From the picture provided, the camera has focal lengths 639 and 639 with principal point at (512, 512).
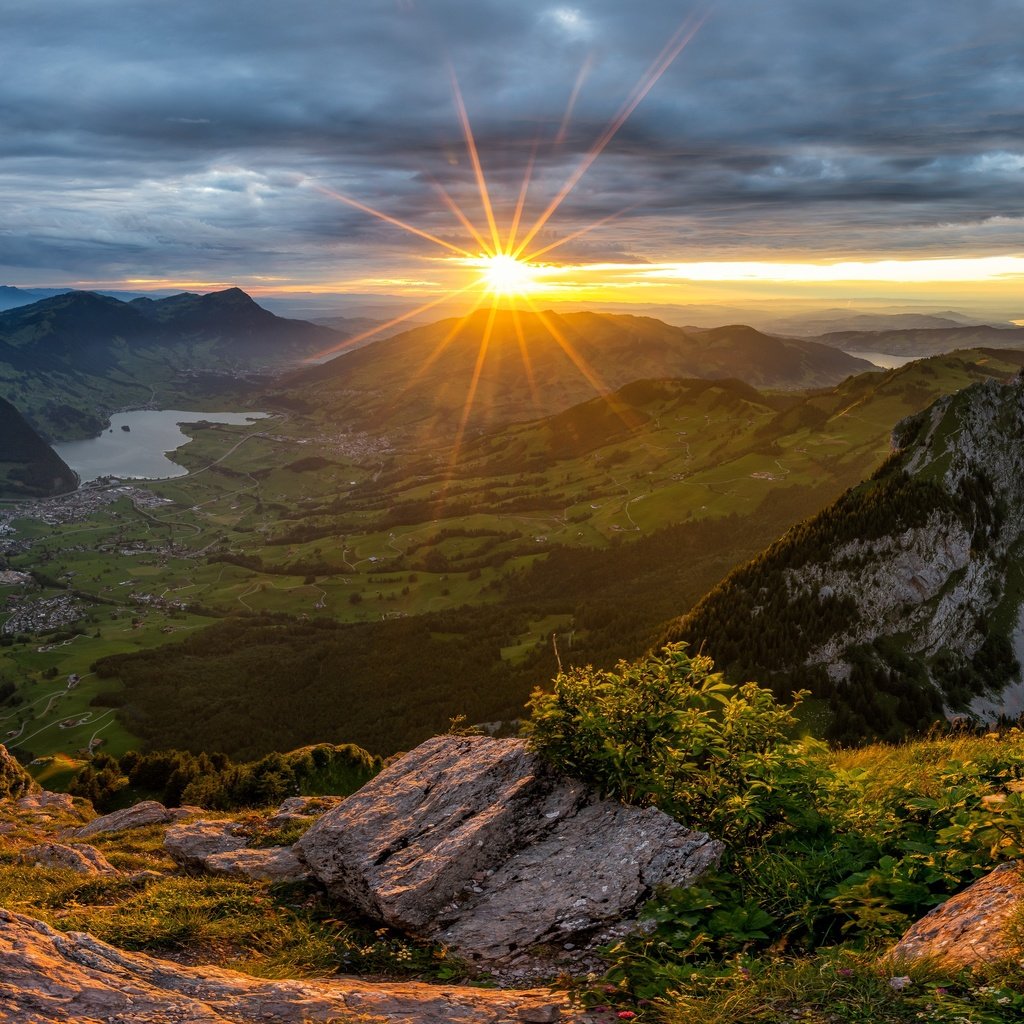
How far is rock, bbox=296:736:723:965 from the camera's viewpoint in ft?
29.4

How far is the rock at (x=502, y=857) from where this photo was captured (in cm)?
895

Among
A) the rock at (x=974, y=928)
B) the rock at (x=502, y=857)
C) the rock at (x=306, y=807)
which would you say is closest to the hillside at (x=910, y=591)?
the rock at (x=306, y=807)

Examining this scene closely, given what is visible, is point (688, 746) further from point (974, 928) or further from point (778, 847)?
point (974, 928)

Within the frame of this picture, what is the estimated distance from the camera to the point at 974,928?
6676 millimetres

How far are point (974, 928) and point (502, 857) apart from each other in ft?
21.4

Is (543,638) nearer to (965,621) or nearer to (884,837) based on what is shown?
(965,621)

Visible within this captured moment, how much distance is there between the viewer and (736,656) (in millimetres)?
94625

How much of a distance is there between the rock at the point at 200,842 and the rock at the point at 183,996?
8.80 m

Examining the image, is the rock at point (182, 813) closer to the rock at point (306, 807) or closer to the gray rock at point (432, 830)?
the rock at point (306, 807)

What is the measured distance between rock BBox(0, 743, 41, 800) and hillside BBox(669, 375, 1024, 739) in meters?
79.9

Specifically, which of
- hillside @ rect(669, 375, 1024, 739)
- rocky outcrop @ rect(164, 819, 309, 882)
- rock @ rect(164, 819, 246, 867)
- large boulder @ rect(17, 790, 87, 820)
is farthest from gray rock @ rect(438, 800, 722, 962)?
hillside @ rect(669, 375, 1024, 739)

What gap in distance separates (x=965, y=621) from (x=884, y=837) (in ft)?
328

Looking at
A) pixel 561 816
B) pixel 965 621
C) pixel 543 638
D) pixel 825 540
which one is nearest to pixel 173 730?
pixel 543 638

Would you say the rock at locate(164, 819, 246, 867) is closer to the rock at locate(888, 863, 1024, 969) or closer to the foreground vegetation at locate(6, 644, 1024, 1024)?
the foreground vegetation at locate(6, 644, 1024, 1024)
